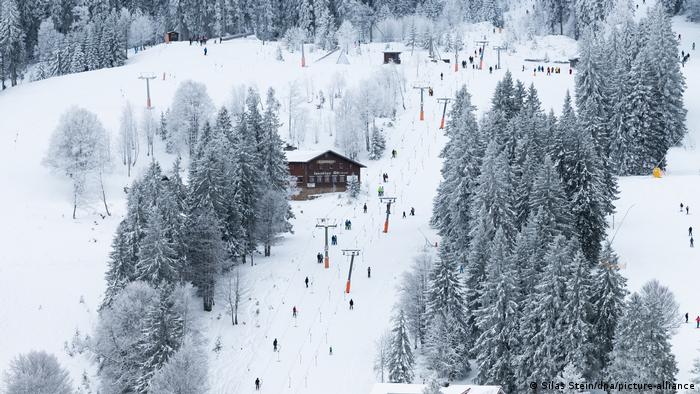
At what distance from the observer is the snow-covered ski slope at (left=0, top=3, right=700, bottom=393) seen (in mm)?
56062

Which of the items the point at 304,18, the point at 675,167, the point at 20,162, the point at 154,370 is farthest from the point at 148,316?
the point at 304,18

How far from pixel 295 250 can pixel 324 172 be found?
17.1 meters

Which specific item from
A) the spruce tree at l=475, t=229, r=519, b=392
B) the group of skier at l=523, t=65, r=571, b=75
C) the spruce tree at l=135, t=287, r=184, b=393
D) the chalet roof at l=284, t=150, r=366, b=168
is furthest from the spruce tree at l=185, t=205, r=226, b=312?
the group of skier at l=523, t=65, r=571, b=75

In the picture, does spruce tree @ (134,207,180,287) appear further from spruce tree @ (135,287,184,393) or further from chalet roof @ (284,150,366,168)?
chalet roof @ (284,150,366,168)

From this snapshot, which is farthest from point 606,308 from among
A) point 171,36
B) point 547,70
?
point 171,36

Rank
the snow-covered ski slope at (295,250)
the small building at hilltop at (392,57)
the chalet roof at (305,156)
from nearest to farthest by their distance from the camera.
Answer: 1. the snow-covered ski slope at (295,250)
2. the chalet roof at (305,156)
3. the small building at hilltop at (392,57)

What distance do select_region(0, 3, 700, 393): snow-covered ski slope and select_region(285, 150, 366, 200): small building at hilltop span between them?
168 cm

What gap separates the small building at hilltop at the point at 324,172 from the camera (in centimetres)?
8506

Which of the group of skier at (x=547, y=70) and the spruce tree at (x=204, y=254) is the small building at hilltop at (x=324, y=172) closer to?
the spruce tree at (x=204, y=254)

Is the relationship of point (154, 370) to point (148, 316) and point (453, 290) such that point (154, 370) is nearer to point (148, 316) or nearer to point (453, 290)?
point (148, 316)

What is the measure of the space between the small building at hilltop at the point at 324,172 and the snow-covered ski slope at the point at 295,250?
1680 mm

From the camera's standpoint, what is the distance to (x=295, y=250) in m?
69.4

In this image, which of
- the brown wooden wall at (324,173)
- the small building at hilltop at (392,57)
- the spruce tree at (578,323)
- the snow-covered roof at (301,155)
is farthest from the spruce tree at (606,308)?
the small building at hilltop at (392,57)

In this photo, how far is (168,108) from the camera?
99.3 meters
